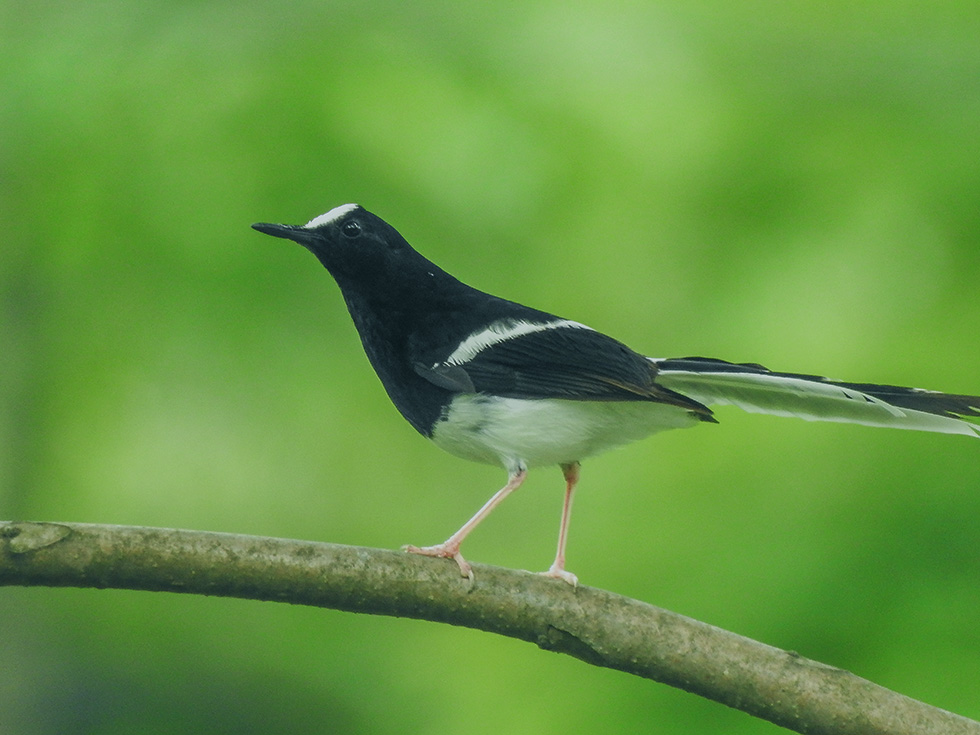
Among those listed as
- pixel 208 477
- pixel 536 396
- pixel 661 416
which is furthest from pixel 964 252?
pixel 208 477

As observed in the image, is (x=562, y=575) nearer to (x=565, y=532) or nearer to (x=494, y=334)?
(x=565, y=532)

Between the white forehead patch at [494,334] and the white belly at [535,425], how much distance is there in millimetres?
97

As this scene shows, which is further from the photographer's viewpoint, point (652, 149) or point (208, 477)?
point (652, 149)

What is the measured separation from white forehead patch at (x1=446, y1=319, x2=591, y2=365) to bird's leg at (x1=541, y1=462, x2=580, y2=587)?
1.14 feet

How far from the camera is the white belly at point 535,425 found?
2156mm

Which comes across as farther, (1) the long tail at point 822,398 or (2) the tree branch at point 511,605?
(1) the long tail at point 822,398

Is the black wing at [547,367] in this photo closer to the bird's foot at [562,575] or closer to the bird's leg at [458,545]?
the bird's leg at [458,545]

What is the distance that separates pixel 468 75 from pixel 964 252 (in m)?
1.90

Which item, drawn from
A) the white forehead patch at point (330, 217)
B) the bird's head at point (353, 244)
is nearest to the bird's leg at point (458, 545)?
the bird's head at point (353, 244)

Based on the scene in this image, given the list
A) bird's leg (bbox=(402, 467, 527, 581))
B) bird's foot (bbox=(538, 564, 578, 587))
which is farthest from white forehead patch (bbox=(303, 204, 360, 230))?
bird's foot (bbox=(538, 564, 578, 587))

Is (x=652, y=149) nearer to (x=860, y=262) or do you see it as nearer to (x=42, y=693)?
(x=860, y=262)

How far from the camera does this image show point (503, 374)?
7.24 ft

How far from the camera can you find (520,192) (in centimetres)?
364

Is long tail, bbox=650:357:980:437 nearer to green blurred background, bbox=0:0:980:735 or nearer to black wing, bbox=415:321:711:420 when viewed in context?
black wing, bbox=415:321:711:420
